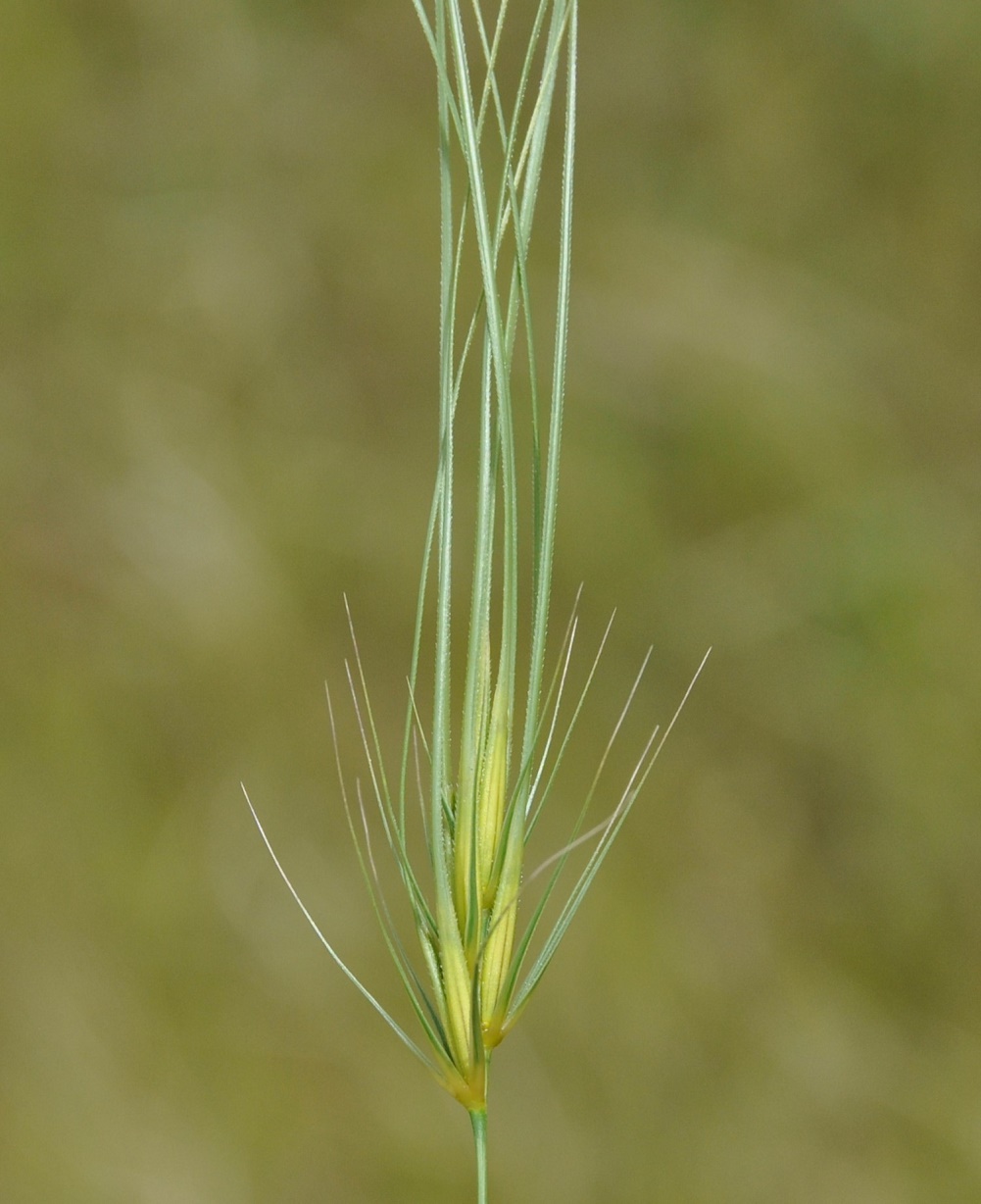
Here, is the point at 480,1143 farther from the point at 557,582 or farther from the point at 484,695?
the point at 557,582

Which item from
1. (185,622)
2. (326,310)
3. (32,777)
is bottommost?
(32,777)

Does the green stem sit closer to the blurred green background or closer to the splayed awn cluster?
the splayed awn cluster

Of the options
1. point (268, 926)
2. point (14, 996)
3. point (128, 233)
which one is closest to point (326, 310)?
point (128, 233)

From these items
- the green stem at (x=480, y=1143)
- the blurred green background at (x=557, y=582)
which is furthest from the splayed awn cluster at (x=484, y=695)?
the blurred green background at (x=557, y=582)

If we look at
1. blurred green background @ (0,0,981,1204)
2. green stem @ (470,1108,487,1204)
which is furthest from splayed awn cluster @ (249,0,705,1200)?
blurred green background @ (0,0,981,1204)

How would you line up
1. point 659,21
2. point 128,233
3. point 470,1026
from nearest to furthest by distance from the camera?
point 470,1026 → point 128,233 → point 659,21

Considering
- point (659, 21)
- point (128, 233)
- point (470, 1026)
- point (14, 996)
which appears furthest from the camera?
point (659, 21)

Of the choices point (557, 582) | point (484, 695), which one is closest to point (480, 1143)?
point (484, 695)

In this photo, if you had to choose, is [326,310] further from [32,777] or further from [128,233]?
[32,777]
